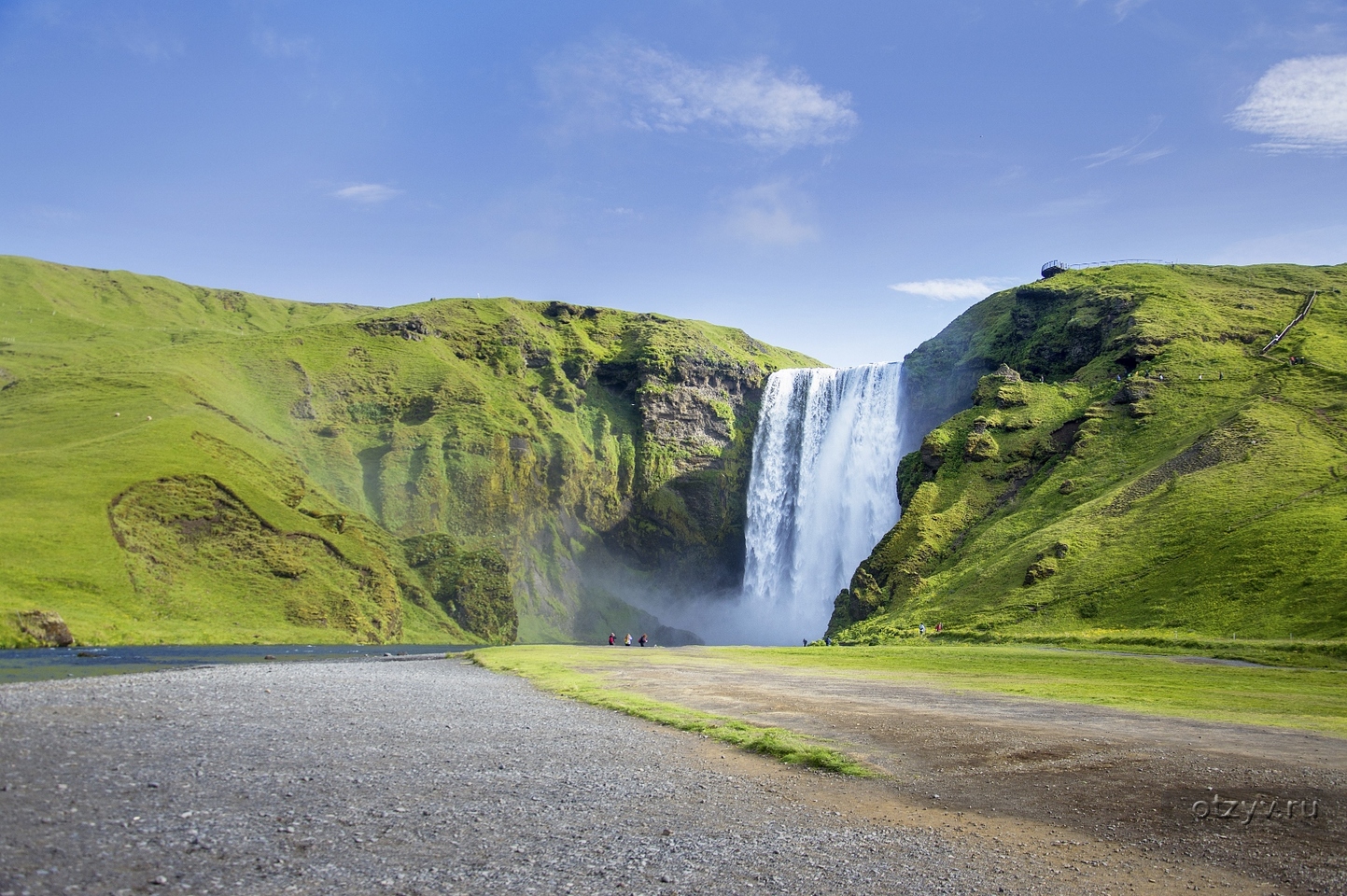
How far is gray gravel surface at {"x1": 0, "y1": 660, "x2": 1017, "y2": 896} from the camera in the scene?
10.0 m

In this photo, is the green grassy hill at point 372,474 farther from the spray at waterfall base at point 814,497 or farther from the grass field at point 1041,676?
the grass field at point 1041,676

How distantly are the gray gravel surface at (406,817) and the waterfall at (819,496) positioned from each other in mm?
98241

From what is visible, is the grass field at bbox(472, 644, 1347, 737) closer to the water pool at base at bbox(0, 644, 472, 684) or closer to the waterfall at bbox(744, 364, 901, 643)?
the water pool at base at bbox(0, 644, 472, 684)

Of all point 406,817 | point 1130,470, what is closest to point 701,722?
point 406,817

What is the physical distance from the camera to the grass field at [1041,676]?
26516 millimetres

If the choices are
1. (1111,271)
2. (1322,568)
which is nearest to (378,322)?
(1111,271)

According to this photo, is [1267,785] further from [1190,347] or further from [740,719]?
[1190,347]

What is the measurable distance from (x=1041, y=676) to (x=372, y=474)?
119 meters

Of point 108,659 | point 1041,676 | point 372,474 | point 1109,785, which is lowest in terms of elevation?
point 108,659

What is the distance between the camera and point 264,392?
5502 inches

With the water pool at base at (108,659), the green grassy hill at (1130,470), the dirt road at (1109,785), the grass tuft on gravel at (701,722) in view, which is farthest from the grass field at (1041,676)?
the water pool at base at (108,659)

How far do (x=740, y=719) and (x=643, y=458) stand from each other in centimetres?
14101

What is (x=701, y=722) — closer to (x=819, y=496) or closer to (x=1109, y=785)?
(x=1109, y=785)

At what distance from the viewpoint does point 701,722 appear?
78.8 feet
